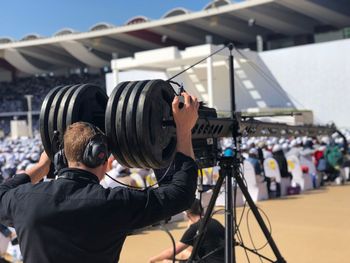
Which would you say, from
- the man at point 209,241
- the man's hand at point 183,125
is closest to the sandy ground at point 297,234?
the man at point 209,241

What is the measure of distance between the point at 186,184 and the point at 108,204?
40cm

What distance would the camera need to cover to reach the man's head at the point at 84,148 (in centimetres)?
222

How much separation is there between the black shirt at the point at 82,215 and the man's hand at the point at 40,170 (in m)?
0.58

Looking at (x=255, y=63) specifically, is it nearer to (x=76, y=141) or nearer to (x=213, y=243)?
(x=213, y=243)

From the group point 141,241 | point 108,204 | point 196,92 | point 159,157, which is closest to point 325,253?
point 141,241

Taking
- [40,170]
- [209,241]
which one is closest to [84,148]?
[40,170]

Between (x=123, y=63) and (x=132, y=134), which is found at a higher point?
(x=123, y=63)

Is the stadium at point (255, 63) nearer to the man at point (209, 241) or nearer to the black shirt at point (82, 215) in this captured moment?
the man at point (209, 241)

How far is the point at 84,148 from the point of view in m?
2.22

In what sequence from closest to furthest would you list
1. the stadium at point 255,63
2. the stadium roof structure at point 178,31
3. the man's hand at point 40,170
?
the man's hand at point 40,170
the stadium at point 255,63
the stadium roof structure at point 178,31

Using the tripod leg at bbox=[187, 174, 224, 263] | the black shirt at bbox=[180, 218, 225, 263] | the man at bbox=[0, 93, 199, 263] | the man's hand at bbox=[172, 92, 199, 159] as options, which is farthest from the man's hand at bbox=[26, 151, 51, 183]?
the black shirt at bbox=[180, 218, 225, 263]

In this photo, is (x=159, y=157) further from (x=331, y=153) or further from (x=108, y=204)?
(x=331, y=153)

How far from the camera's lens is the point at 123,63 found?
37094mm

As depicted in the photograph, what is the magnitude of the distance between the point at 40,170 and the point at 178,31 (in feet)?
145
